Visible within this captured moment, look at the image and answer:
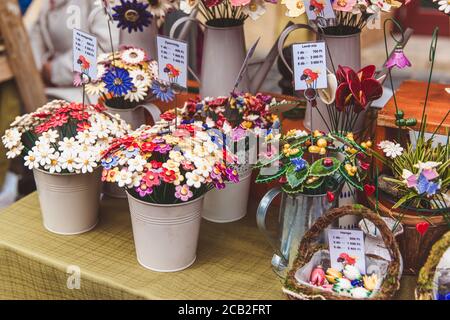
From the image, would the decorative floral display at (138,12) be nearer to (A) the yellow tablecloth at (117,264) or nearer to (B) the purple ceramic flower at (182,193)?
(A) the yellow tablecloth at (117,264)

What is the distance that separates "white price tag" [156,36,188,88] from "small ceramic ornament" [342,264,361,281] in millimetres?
538

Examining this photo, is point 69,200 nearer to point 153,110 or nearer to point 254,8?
point 153,110

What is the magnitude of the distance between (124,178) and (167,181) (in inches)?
3.6

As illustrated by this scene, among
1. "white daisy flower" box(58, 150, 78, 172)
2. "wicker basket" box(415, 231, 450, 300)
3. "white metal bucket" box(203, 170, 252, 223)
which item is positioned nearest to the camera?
"wicker basket" box(415, 231, 450, 300)

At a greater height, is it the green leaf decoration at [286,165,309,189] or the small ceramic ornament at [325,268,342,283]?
the green leaf decoration at [286,165,309,189]

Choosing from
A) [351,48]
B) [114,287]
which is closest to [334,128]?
[351,48]

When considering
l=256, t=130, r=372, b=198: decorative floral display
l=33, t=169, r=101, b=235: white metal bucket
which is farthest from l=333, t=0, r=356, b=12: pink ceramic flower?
l=33, t=169, r=101, b=235: white metal bucket

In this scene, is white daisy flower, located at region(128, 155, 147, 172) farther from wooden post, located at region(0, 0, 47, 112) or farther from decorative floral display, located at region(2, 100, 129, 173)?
wooden post, located at region(0, 0, 47, 112)

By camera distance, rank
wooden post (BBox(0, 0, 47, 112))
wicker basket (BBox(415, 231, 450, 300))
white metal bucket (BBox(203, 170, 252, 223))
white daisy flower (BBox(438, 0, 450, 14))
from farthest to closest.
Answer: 1. wooden post (BBox(0, 0, 47, 112))
2. white metal bucket (BBox(203, 170, 252, 223))
3. white daisy flower (BBox(438, 0, 450, 14))
4. wicker basket (BBox(415, 231, 450, 300))

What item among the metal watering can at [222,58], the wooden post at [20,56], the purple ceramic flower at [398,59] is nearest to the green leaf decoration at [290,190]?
the purple ceramic flower at [398,59]

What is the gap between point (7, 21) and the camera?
7.95 feet

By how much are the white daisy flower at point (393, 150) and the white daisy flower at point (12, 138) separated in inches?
33.4

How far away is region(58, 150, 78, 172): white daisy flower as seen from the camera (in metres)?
1.31
